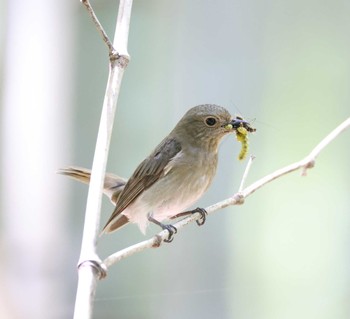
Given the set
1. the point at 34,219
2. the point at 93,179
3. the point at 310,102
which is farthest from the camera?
the point at 34,219

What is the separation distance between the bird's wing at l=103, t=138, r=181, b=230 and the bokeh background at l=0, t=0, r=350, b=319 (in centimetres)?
142

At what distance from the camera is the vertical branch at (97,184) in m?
1.20

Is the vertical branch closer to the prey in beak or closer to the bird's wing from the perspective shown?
the prey in beak

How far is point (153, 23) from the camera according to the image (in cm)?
446

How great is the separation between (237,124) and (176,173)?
0.29 meters

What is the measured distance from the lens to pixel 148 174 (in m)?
2.63

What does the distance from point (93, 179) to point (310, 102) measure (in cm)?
278

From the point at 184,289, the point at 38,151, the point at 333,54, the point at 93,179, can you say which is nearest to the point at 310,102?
the point at 333,54

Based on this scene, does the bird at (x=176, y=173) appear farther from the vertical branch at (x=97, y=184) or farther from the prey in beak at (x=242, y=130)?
the vertical branch at (x=97, y=184)

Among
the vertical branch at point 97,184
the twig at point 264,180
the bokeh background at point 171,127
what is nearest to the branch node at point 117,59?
the vertical branch at point 97,184

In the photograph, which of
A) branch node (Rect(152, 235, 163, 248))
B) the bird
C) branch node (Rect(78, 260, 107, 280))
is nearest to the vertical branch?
branch node (Rect(78, 260, 107, 280))

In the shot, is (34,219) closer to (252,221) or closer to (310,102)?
(252,221)

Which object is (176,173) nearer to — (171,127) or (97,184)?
(97,184)

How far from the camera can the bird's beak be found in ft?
7.95
